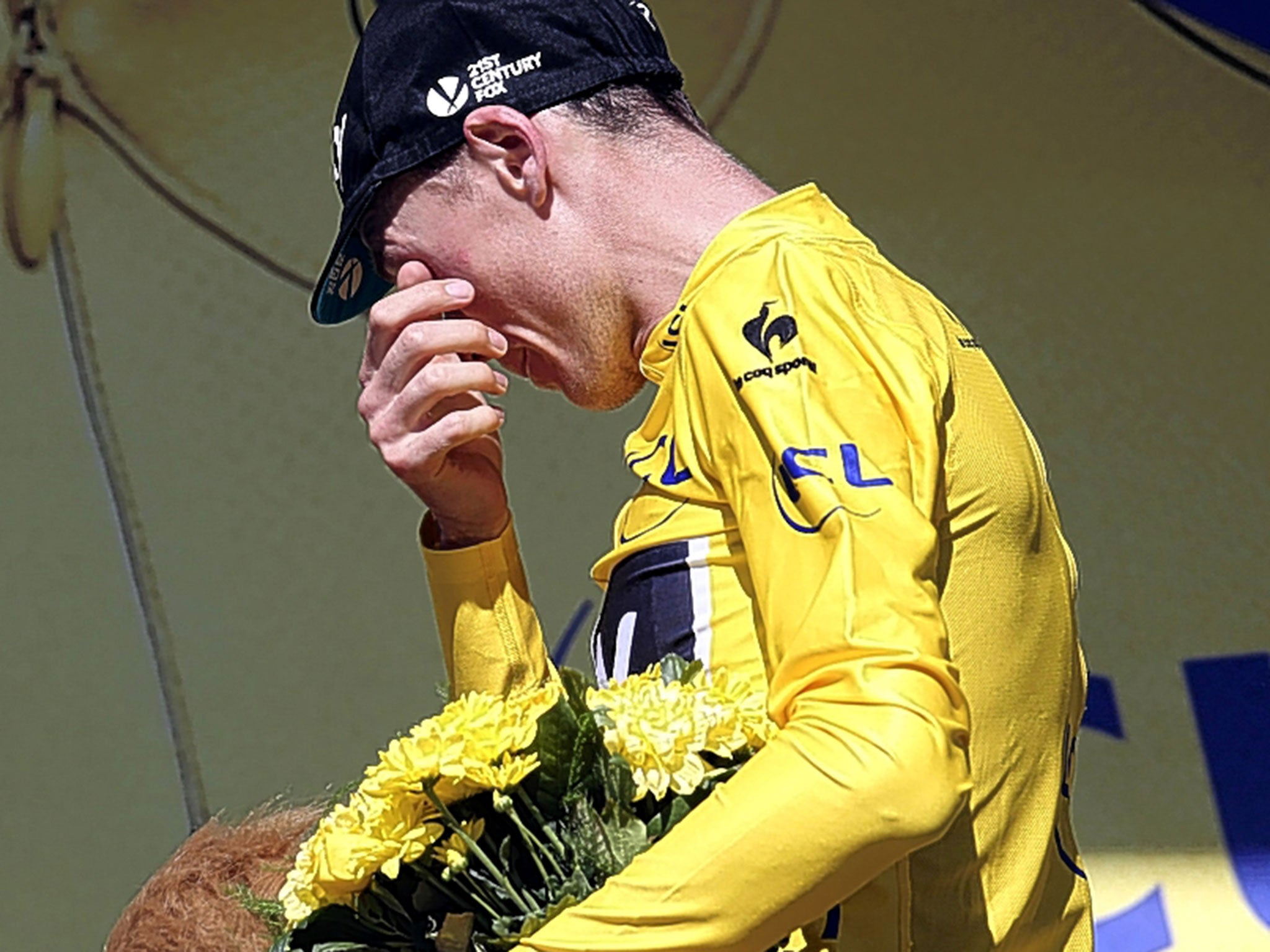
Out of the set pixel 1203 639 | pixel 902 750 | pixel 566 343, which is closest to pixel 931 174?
pixel 1203 639

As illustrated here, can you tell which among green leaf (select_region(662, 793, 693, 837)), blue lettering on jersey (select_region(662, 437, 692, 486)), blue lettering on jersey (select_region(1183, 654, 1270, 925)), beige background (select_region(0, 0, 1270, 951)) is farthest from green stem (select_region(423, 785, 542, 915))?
blue lettering on jersey (select_region(1183, 654, 1270, 925))

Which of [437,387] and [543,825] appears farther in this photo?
[437,387]

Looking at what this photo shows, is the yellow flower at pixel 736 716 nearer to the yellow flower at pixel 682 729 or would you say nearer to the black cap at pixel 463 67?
the yellow flower at pixel 682 729

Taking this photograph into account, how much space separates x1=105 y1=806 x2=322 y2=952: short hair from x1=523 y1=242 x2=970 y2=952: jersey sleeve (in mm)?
967

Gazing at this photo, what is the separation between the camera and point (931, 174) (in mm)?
3600

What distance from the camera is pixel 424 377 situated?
151cm

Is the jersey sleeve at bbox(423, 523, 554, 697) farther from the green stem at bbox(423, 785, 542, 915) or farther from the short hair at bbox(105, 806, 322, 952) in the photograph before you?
the green stem at bbox(423, 785, 542, 915)

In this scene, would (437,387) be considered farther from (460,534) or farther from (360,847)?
(360,847)

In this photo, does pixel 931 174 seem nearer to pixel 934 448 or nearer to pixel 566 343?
pixel 566 343

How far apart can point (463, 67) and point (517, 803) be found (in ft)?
2.26

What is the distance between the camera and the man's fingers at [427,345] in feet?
4.97

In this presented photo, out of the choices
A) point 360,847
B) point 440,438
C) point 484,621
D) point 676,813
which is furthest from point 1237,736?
point 360,847

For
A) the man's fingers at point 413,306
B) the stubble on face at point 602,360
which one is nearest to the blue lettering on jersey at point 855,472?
the stubble on face at point 602,360

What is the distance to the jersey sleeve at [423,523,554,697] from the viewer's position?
1733 millimetres
